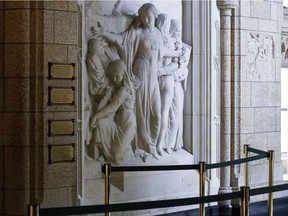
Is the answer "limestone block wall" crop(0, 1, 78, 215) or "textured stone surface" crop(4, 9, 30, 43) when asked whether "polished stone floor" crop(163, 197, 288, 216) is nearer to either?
"limestone block wall" crop(0, 1, 78, 215)

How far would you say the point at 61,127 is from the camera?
8.57m

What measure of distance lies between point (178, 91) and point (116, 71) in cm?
131

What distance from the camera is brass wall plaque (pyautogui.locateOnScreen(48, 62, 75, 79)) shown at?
8.44m

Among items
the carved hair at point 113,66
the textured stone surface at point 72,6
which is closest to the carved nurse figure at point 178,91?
the carved hair at point 113,66

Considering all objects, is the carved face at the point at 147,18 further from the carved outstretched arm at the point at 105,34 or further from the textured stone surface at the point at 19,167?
the textured stone surface at the point at 19,167

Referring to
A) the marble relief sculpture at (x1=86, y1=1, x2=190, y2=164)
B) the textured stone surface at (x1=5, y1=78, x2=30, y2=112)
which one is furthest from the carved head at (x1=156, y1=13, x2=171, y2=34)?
the textured stone surface at (x1=5, y1=78, x2=30, y2=112)

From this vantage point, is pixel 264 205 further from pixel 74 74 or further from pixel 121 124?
pixel 74 74

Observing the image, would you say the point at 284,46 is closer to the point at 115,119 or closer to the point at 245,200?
the point at 115,119

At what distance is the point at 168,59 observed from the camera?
10352 millimetres

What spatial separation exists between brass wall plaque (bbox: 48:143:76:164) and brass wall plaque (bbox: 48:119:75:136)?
5.3 inches

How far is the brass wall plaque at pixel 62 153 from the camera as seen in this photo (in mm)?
8469

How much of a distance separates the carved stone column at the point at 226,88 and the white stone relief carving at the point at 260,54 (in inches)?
14.3

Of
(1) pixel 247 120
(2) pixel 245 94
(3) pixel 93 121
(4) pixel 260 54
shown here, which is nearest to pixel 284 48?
(4) pixel 260 54

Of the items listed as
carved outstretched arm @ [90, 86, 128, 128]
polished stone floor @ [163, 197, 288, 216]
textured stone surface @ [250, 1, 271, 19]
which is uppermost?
textured stone surface @ [250, 1, 271, 19]
